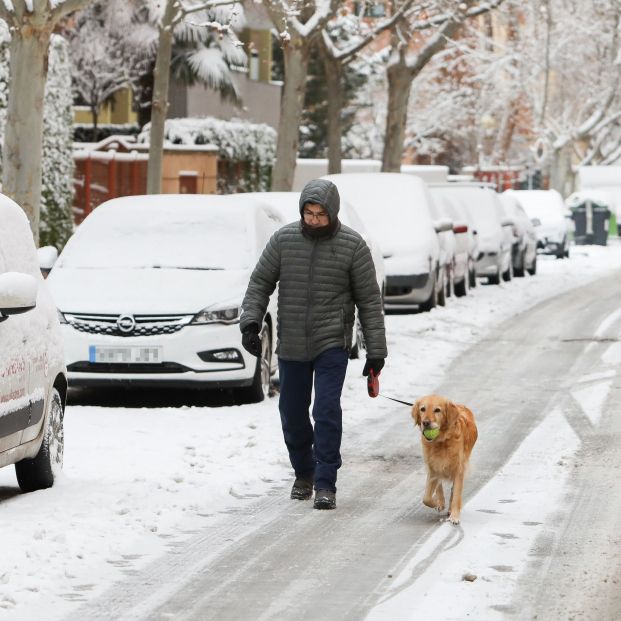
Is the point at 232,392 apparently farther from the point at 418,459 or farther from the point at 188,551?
the point at 188,551

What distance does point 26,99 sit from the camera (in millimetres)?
17141

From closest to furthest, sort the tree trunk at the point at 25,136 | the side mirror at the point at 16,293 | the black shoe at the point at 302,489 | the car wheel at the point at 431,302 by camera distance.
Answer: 1. the side mirror at the point at 16,293
2. the black shoe at the point at 302,489
3. the tree trunk at the point at 25,136
4. the car wheel at the point at 431,302

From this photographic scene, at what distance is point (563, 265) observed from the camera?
38.8 meters

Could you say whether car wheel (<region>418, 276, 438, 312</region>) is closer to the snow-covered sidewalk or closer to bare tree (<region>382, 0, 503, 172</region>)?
the snow-covered sidewalk

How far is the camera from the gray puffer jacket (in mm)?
9555

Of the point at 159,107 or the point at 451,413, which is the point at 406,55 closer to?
the point at 159,107

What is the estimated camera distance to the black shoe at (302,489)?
985 centimetres

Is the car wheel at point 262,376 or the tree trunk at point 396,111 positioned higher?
the tree trunk at point 396,111

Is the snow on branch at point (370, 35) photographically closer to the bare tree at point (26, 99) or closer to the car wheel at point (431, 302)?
the car wheel at point (431, 302)

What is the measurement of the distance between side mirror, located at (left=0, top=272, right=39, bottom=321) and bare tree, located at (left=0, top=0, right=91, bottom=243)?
8366 millimetres

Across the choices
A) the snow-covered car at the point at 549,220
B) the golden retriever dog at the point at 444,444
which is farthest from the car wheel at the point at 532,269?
the golden retriever dog at the point at 444,444

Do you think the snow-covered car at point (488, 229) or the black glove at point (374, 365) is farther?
the snow-covered car at point (488, 229)

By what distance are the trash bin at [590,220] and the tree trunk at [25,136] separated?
105 ft

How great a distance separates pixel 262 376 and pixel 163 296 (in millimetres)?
1091
